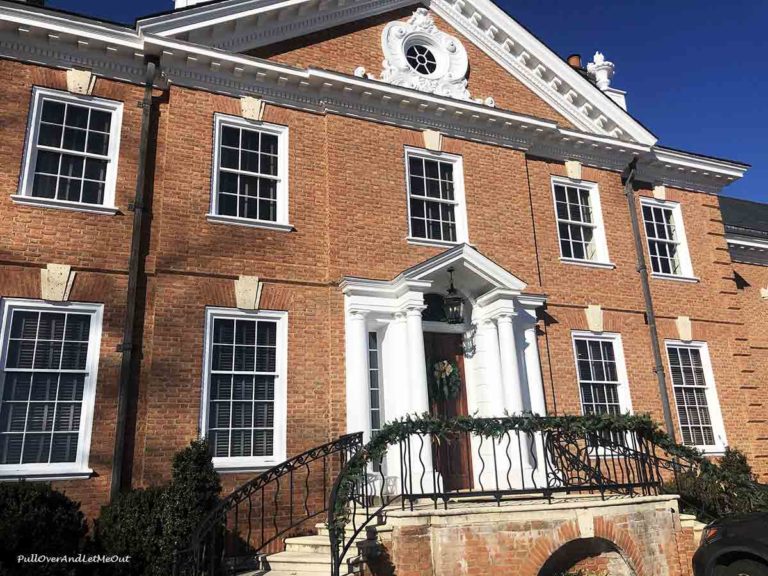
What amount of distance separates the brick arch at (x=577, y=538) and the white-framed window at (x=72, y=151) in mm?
7918

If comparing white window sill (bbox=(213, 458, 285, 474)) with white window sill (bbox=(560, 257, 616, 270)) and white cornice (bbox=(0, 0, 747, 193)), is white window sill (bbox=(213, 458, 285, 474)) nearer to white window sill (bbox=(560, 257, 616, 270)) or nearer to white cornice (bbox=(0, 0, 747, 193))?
white cornice (bbox=(0, 0, 747, 193))

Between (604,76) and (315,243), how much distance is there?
30.6ft

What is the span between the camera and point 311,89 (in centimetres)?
1167

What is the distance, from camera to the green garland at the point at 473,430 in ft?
24.4

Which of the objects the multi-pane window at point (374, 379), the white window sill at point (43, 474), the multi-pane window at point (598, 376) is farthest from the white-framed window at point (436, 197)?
the white window sill at point (43, 474)

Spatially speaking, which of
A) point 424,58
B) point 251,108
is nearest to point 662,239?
point 424,58

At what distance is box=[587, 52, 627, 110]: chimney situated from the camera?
15590mm

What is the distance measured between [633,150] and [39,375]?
12694 millimetres

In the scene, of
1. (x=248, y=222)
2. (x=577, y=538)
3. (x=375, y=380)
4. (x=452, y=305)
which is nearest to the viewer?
(x=577, y=538)

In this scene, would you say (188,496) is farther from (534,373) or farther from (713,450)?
(713,450)

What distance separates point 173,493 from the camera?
25.7 feet

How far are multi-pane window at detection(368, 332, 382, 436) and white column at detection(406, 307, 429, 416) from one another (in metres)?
0.64

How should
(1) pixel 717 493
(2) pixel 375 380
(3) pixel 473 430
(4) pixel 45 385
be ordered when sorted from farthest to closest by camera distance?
(2) pixel 375 380, (1) pixel 717 493, (4) pixel 45 385, (3) pixel 473 430

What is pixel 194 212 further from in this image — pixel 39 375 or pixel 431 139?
pixel 431 139
